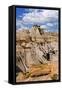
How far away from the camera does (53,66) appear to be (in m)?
2.67

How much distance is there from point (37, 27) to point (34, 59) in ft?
0.78

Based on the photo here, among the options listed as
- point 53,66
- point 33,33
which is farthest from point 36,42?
point 53,66

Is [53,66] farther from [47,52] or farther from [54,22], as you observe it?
[54,22]

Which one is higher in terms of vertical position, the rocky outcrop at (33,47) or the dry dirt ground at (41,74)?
the rocky outcrop at (33,47)

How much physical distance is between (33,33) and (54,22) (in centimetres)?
20

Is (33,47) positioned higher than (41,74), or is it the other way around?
(33,47)

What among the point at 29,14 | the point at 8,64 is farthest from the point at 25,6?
the point at 8,64

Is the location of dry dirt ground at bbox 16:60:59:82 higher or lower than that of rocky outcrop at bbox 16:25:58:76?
lower

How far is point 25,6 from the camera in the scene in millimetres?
2547
